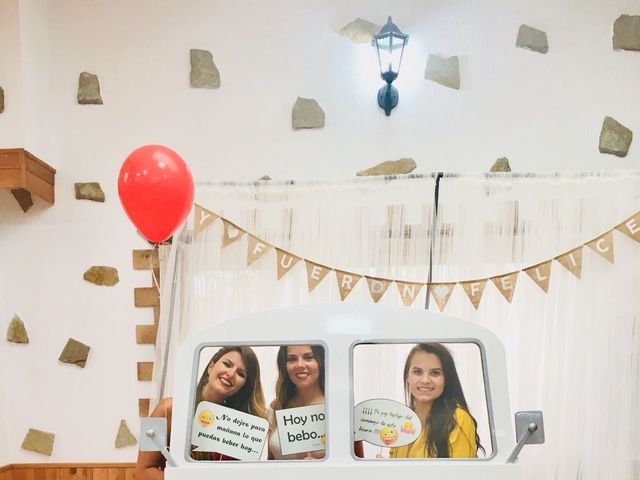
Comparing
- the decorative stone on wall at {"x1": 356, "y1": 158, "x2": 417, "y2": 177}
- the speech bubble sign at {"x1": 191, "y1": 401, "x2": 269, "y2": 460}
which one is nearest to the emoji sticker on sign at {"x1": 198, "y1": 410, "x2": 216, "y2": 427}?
the speech bubble sign at {"x1": 191, "y1": 401, "x2": 269, "y2": 460}

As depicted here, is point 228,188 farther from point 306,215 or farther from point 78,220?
point 78,220

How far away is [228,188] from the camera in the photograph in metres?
3.53

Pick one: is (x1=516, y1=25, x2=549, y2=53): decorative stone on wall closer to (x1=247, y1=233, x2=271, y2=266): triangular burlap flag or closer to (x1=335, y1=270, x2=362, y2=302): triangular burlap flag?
(x1=335, y1=270, x2=362, y2=302): triangular burlap flag

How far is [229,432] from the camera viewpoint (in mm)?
2094

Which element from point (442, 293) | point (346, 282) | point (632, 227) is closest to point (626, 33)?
point (632, 227)

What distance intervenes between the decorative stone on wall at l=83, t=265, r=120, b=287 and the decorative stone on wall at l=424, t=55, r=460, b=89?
2.36 meters

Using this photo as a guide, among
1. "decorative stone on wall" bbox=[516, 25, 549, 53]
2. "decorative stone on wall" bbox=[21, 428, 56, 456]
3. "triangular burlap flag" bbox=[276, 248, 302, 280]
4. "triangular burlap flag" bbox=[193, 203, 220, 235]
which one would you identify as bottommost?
"decorative stone on wall" bbox=[21, 428, 56, 456]

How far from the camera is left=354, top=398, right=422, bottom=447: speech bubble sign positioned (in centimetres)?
207

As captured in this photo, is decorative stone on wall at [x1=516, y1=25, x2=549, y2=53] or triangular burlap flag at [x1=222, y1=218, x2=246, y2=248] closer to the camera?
triangular burlap flag at [x1=222, y1=218, x2=246, y2=248]

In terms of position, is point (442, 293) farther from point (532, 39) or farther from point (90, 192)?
point (90, 192)

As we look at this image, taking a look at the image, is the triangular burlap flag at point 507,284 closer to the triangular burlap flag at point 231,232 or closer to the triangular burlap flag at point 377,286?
the triangular burlap flag at point 377,286

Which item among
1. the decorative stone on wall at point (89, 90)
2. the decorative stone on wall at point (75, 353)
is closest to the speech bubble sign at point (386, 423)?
the decorative stone on wall at point (75, 353)

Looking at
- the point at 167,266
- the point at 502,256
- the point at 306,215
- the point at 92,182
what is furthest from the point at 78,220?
the point at 502,256

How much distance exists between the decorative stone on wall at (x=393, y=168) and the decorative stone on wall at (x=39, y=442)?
2.57 m
